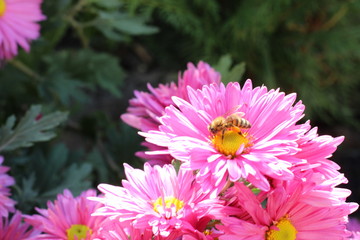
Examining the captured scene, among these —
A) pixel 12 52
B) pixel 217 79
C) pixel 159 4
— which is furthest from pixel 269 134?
pixel 159 4

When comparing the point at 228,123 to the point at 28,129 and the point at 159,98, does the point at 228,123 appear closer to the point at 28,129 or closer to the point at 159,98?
the point at 159,98

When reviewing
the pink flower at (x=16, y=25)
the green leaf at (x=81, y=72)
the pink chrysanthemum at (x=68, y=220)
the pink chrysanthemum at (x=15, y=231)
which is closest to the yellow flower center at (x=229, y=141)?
the pink chrysanthemum at (x=68, y=220)

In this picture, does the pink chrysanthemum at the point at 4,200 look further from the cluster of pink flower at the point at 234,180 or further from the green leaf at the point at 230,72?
the green leaf at the point at 230,72

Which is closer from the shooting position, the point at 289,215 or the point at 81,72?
the point at 289,215

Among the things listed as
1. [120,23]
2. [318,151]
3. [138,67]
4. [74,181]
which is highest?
[138,67]

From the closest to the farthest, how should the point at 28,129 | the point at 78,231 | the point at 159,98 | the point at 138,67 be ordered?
the point at 78,231, the point at 159,98, the point at 28,129, the point at 138,67

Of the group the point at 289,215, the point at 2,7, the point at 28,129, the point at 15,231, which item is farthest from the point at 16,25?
the point at 289,215
